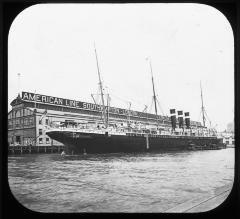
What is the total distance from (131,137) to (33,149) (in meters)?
0.91

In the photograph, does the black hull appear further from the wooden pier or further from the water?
the water

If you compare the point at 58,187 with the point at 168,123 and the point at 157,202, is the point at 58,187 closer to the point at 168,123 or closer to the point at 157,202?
the point at 157,202

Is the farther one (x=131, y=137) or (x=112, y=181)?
(x=131, y=137)

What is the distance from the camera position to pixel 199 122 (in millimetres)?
2117

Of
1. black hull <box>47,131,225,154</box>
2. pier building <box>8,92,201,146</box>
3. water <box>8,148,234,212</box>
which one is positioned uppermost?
pier building <box>8,92,201,146</box>

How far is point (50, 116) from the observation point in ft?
7.02

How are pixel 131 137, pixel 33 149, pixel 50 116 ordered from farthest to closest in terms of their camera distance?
pixel 131 137 → pixel 50 116 → pixel 33 149

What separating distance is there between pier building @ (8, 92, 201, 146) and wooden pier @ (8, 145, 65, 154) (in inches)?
1.4

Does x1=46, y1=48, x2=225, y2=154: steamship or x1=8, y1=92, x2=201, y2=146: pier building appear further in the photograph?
x1=46, y1=48, x2=225, y2=154: steamship

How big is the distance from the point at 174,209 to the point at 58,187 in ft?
2.61

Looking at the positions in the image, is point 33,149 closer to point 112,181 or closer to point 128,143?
point 112,181

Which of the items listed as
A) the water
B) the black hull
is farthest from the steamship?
the water

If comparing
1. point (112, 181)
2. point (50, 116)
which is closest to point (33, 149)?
point (50, 116)

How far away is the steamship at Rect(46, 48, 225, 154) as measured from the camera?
2.32 metres
